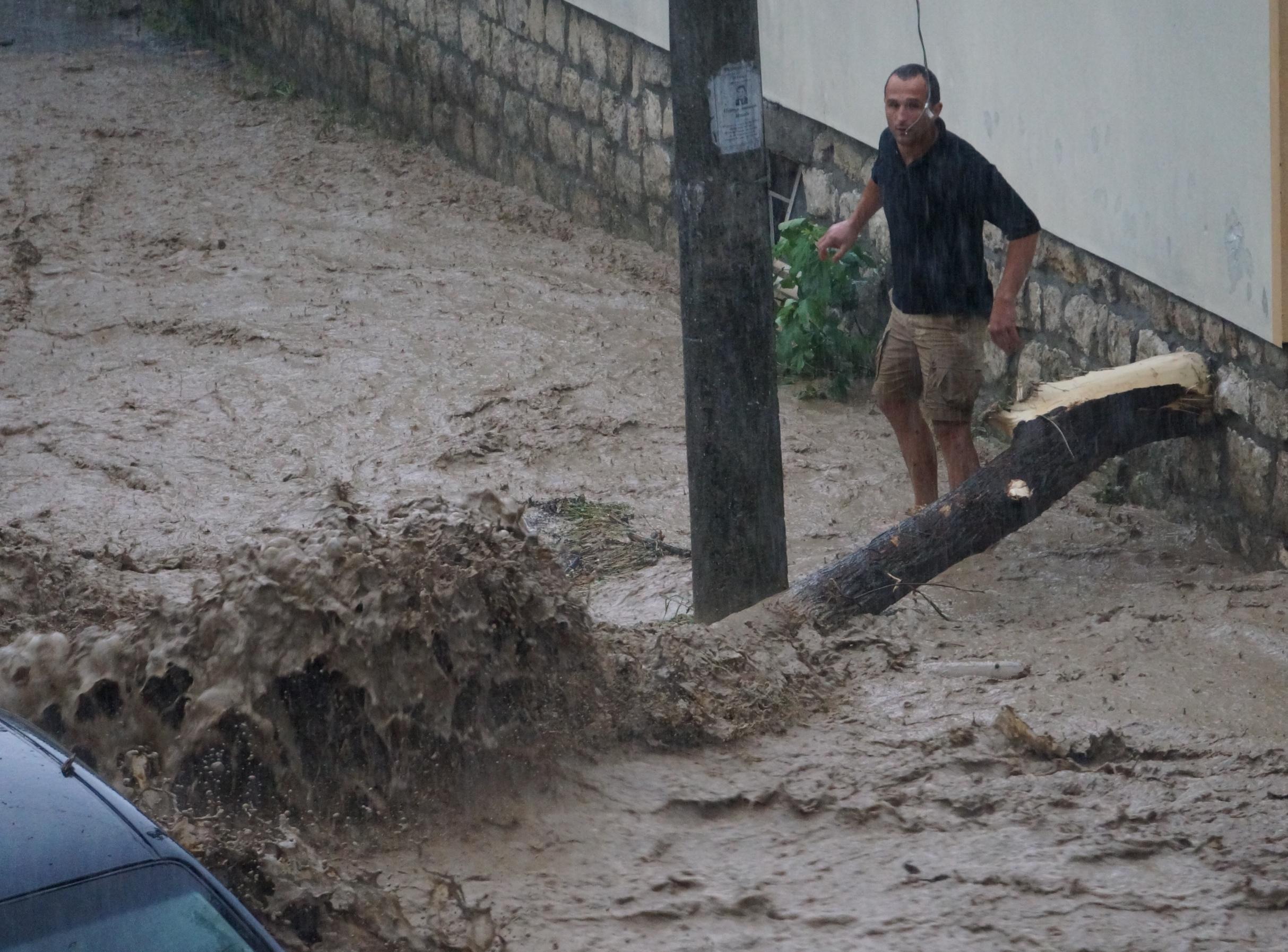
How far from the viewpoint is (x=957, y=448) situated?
5570mm

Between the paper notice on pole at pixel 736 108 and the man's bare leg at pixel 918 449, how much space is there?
1.66 m

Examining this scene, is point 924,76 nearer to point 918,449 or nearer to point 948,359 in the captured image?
point 948,359

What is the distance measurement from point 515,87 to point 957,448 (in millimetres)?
5586

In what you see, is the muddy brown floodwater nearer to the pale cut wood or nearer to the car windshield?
the pale cut wood

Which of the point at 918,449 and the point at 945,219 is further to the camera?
the point at 918,449

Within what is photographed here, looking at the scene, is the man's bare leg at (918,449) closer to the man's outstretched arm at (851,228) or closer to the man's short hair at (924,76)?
the man's outstretched arm at (851,228)

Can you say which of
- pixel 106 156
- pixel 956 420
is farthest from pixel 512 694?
pixel 106 156

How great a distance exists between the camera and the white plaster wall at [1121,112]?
471 cm

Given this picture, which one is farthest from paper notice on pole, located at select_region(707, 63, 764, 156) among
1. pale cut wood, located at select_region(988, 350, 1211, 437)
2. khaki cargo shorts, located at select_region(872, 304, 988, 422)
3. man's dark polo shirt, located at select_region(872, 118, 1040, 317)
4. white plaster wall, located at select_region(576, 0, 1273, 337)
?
white plaster wall, located at select_region(576, 0, 1273, 337)

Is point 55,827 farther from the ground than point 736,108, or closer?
closer

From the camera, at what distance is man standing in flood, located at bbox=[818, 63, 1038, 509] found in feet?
17.1

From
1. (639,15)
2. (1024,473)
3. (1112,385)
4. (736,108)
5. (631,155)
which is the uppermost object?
(639,15)

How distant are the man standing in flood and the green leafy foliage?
1.44 m

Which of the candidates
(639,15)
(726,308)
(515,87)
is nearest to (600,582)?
(726,308)
